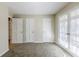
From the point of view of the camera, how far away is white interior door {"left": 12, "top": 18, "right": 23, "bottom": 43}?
6566 mm

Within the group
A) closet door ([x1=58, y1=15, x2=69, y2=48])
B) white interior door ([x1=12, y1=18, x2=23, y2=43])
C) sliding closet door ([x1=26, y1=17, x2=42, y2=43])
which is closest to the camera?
closet door ([x1=58, y1=15, x2=69, y2=48])

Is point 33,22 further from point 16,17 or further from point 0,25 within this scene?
point 0,25

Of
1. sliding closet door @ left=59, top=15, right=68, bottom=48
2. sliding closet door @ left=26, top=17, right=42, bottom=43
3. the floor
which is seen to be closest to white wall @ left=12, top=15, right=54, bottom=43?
sliding closet door @ left=26, top=17, right=42, bottom=43

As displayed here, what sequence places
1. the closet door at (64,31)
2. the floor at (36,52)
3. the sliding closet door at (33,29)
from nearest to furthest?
the floor at (36,52) < the closet door at (64,31) < the sliding closet door at (33,29)

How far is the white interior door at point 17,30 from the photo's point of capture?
21.5 ft

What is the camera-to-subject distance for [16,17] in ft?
22.4

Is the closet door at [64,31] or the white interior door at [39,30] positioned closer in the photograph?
the closet door at [64,31]

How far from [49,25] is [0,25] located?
374 cm

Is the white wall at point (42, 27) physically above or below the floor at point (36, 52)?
above

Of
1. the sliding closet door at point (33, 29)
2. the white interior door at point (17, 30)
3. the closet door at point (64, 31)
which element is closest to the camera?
the closet door at point (64, 31)

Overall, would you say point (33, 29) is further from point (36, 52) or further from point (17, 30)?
point (36, 52)

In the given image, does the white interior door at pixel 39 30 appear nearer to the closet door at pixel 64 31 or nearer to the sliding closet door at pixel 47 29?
the sliding closet door at pixel 47 29

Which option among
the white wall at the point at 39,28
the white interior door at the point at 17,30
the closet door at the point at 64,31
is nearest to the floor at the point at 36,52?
the closet door at the point at 64,31

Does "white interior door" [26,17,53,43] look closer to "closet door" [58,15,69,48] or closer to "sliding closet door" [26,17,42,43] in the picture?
"sliding closet door" [26,17,42,43]
